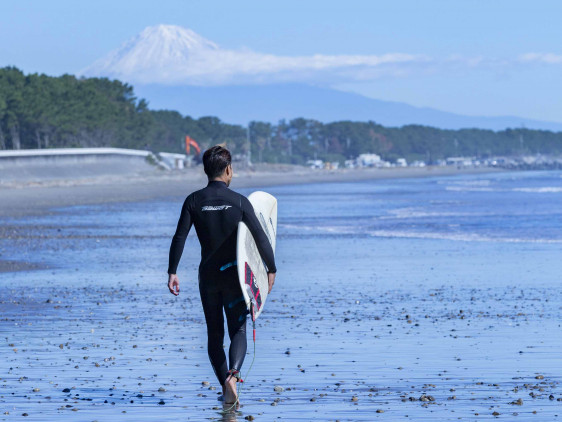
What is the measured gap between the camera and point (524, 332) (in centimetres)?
1191

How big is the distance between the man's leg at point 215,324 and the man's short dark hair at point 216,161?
86 centimetres

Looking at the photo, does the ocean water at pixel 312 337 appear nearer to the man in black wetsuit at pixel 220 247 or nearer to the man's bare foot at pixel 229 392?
the man's bare foot at pixel 229 392

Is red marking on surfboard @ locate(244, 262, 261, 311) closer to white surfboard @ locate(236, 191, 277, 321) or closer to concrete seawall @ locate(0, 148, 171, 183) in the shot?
white surfboard @ locate(236, 191, 277, 321)

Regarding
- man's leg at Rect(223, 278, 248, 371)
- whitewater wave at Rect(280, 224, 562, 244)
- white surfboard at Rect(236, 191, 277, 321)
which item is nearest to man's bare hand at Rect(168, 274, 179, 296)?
man's leg at Rect(223, 278, 248, 371)

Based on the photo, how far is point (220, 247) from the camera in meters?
8.74

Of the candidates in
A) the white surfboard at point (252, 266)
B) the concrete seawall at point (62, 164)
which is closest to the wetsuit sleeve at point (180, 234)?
the white surfboard at point (252, 266)

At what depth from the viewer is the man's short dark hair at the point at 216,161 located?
873 cm

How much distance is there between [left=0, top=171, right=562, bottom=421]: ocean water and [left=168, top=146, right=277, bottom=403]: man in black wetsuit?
511mm

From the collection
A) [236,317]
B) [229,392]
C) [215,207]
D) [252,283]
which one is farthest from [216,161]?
[229,392]

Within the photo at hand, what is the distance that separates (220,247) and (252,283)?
1.23ft

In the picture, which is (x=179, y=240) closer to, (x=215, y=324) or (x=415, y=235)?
(x=215, y=324)

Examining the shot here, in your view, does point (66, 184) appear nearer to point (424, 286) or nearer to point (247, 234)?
point (424, 286)

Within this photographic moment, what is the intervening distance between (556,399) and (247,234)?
8.67 feet

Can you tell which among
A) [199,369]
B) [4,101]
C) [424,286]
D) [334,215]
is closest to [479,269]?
[424,286]
